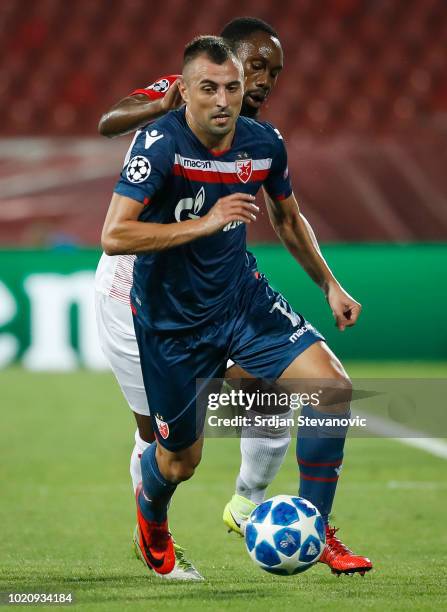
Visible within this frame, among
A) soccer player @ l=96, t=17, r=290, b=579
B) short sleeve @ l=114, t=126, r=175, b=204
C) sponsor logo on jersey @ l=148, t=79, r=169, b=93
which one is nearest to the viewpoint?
short sleeve @ l=114, t=126, r=175, b=204

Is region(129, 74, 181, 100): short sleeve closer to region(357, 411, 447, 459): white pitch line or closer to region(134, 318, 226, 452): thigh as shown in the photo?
region(134, 318, 226, 452): thigh

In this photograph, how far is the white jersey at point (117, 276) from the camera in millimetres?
4996

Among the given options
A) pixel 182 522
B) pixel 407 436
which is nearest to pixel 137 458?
pixel 182 522

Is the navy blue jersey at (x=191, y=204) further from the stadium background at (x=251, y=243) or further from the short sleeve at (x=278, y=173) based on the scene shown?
the stadium background at (x=251, y=243)

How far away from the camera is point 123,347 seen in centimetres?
502

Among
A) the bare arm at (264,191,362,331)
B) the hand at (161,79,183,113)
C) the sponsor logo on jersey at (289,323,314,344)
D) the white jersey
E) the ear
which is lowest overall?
the white jersey

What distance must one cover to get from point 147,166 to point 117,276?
1.09 meters

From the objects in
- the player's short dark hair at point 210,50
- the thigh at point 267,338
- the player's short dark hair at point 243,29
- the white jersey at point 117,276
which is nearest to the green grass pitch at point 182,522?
the thigh at point 267,338

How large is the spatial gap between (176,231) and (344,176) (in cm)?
779

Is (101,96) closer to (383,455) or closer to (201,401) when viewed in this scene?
(383,455)

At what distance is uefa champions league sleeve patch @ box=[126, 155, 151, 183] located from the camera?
397 centimetres

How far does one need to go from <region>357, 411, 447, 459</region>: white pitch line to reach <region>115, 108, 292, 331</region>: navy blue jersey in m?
3.69

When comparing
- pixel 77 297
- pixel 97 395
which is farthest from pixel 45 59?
pixel 97 395

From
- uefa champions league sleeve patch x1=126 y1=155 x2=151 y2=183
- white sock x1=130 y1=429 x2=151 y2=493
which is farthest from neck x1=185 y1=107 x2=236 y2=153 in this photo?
white sock x1=130 y1=429 x2=151 y2=493
